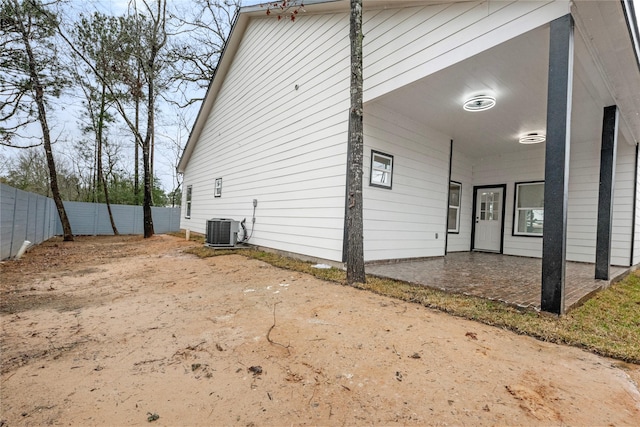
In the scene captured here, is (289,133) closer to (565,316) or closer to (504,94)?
(504,94)

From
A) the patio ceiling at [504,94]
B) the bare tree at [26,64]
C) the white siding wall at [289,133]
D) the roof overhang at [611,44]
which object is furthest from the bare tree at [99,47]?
the patio ceiling at [504,94]

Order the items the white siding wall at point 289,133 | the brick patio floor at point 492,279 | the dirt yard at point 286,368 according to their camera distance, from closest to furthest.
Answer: the dirt yard at point 286,368 → the brick patio floor at point 492,279 → the white siding wall at point 289,133

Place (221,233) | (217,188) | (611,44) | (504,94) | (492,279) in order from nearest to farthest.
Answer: (611,44) < (492,279) < (504,94) < (221,233) < (217,188)

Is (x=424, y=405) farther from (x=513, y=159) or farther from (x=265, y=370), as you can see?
(x=513, y=159)

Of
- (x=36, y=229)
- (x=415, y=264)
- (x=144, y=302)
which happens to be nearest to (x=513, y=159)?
(x=415, y=264)

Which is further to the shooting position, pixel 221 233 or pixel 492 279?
pixel 221 233

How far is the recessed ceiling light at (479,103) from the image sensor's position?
4.59m

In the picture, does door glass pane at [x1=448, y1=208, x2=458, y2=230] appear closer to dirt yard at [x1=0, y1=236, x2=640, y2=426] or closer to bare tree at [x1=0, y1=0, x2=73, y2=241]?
dirt yard at [x1=0, y1=236, x2=640, y2=426]

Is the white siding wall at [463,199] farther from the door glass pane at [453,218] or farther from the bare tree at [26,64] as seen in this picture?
the bare tree at [26,64]

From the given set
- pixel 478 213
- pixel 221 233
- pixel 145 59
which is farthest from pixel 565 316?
pixel 145 59

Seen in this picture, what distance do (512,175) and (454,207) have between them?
1.85m

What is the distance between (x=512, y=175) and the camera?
785 cm

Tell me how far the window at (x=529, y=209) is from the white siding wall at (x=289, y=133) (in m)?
5.84

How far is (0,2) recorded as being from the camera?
683 cm
